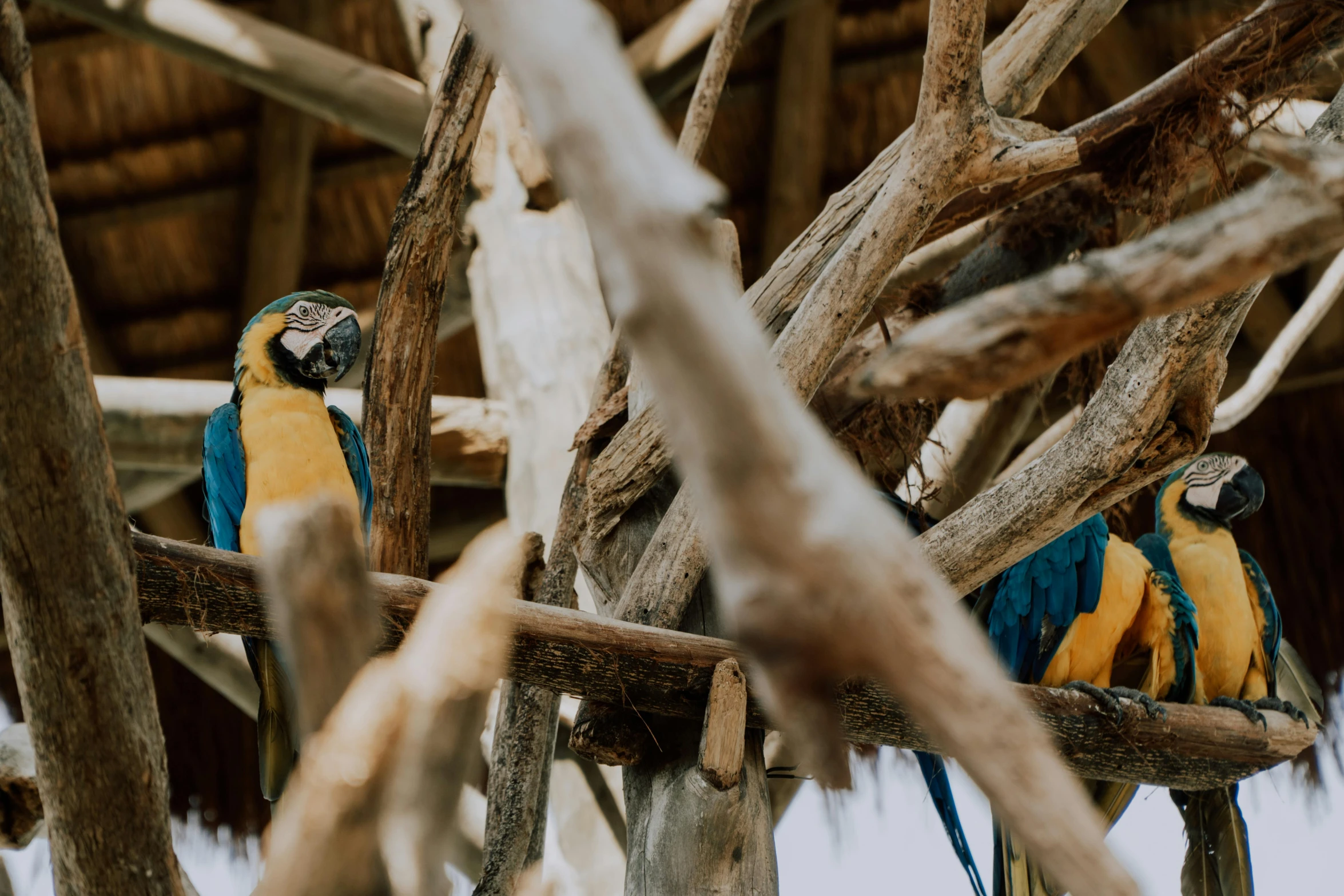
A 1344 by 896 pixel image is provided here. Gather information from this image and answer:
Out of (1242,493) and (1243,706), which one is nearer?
(1243,706)

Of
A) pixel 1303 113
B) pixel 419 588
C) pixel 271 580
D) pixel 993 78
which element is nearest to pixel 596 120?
pixel 271 580

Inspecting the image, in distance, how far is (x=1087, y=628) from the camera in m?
3.07

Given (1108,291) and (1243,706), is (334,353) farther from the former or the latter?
(1243,706)

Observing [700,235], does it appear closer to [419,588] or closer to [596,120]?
[596,120]

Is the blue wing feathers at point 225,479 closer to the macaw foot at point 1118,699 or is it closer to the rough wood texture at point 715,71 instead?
the rough wood texture at point 715,71

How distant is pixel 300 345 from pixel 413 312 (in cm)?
30

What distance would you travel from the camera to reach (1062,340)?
86 cm

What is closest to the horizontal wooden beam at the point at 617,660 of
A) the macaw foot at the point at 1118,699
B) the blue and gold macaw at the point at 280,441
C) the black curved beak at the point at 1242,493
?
the macaw foot at the point at 1118,699

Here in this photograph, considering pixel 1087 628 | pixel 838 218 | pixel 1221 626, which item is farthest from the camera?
pixel 1221 626

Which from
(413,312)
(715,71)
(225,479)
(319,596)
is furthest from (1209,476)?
(319,596)

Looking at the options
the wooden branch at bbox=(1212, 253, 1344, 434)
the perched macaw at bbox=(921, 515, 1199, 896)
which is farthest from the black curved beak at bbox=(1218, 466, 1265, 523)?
the perched macaw at bbox=(921, 515, 1199, 896)

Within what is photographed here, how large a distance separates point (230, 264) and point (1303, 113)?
4423 millimetres

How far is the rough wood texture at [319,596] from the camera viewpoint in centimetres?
107

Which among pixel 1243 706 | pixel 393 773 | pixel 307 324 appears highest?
pixel 307 324
